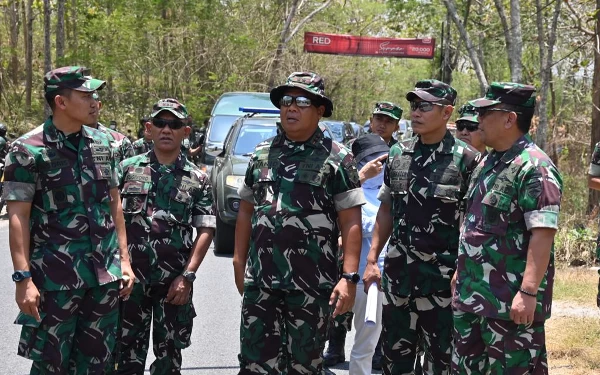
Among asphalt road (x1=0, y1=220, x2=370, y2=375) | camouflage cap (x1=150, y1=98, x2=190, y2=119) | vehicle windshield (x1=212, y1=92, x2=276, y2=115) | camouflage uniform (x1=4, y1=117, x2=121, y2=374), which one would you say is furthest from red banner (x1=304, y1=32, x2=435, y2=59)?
camouflage uniform (x1=4, y1=117, x2=121, y2=374)

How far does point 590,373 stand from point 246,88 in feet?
77.3

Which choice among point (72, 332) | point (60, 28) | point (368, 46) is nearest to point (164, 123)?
point (72, 332)

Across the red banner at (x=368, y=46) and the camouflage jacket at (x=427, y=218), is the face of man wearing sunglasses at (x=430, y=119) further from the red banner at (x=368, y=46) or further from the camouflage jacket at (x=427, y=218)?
the red banner at (x=368, y=46)

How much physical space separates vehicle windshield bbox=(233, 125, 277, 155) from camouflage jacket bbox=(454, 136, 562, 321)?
8.34 metres

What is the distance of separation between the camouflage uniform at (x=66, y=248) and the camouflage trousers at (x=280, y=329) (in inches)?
30.7

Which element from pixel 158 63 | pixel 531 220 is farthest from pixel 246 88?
pixel 531 220

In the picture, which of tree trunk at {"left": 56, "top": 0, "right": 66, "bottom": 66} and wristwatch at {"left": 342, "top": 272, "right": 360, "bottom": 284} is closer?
wristwatch at {"left": 342, "top": 272, "right": 360, "bottom": 284}

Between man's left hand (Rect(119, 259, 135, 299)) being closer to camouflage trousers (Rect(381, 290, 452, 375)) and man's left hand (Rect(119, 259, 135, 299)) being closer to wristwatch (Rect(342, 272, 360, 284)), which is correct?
wristwatch (Rect(342, 272, 360, 284))

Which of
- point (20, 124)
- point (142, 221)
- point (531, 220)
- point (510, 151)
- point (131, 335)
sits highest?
point (510, 151)

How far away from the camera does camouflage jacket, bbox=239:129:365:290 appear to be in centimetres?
466

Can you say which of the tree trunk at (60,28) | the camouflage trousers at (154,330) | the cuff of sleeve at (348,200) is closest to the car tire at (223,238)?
the camouflage trousers at (154,330)

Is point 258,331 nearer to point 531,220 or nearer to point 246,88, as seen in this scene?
point 531,220

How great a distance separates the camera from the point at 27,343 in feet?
14.9

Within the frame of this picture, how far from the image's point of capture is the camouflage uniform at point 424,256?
5.04m
